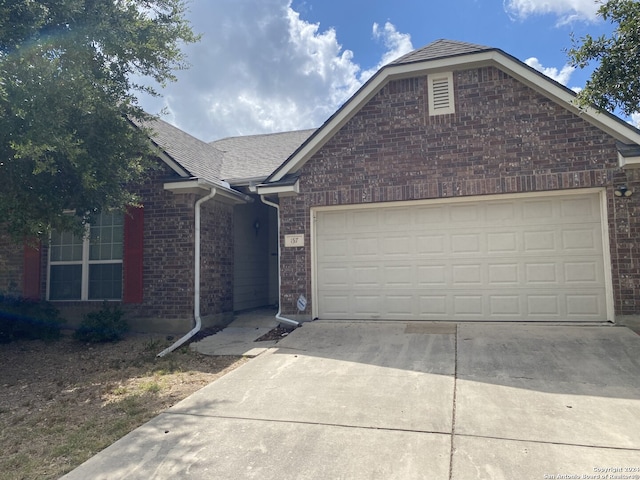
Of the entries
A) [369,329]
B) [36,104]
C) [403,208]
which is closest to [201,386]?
[369,329]

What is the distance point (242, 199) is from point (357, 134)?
343cm

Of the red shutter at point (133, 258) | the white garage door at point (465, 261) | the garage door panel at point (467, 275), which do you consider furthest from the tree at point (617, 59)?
the red shutter at point (133, 258)

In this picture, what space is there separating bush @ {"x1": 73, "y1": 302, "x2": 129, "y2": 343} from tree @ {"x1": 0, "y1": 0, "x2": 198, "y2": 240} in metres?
2.22

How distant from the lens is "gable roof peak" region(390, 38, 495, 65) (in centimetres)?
843

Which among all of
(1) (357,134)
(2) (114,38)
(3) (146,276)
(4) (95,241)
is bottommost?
(3) (146,276)

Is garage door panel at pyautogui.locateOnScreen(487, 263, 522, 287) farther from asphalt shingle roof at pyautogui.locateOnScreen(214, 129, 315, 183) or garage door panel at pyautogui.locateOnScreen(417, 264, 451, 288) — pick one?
asphalt shingle roof at pyautogui.locateOnScreen(214, 129, 315, 183)

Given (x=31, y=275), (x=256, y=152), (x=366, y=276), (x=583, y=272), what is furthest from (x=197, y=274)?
(x=583, y=272)

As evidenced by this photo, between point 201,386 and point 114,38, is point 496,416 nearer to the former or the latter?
point 201,386

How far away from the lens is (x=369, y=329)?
8.18m

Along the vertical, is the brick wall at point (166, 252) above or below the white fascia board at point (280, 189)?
below

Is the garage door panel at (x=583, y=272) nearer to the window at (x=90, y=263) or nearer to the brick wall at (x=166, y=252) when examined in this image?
the brick wall at (x=166, y=252)

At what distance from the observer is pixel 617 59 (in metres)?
5.63

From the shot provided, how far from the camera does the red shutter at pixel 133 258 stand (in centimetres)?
936

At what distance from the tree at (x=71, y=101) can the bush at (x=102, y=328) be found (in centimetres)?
222
